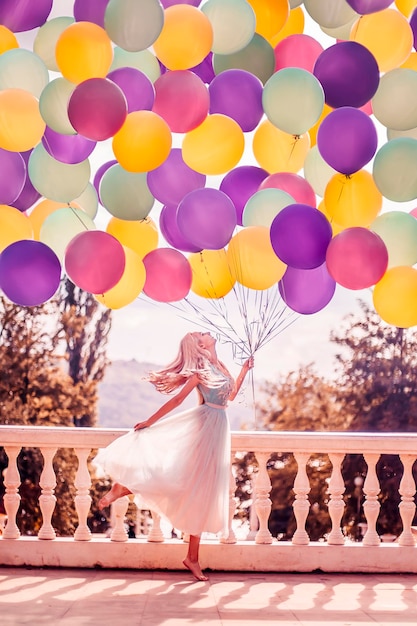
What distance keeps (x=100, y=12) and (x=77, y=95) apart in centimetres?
64

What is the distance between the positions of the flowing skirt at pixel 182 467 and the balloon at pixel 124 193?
1.20m

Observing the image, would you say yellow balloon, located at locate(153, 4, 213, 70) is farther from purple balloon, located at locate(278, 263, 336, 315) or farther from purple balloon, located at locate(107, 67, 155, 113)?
purple balloon, located at locate(278, 263, 336, 315)

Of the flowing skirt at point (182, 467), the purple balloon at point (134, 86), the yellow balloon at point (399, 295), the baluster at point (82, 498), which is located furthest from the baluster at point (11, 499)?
the yellow balloon at point (399, 295)

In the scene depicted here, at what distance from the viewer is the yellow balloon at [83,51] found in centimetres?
425

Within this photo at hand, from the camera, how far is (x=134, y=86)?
443 centimetres

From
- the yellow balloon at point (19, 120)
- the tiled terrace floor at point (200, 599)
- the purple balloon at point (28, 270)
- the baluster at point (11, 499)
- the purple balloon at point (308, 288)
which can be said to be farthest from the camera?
the baluster at point (11, 499)

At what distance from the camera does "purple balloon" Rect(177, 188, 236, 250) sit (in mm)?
4438

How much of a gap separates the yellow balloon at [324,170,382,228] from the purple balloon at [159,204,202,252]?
32.0 inches

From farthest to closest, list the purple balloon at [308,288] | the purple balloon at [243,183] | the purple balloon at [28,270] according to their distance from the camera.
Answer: the purple balloon at [243,183]
the purple balloon at [308,288]
the purple balloon at [28,270]

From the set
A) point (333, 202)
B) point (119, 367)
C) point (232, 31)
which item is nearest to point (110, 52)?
point (232, 31)

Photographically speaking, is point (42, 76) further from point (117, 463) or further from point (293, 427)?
point (293, 427)

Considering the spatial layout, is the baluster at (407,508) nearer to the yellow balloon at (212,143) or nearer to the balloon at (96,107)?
the yellow balloon at (212,143)

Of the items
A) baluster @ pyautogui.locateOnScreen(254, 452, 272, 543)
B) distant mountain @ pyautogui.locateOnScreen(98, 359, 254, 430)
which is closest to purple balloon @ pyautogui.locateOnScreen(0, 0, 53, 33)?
baluster @ pyautogui.locateOnScreen(254, 452, 272, 543)

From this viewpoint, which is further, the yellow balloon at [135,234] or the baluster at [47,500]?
the baluster at [47,500]
